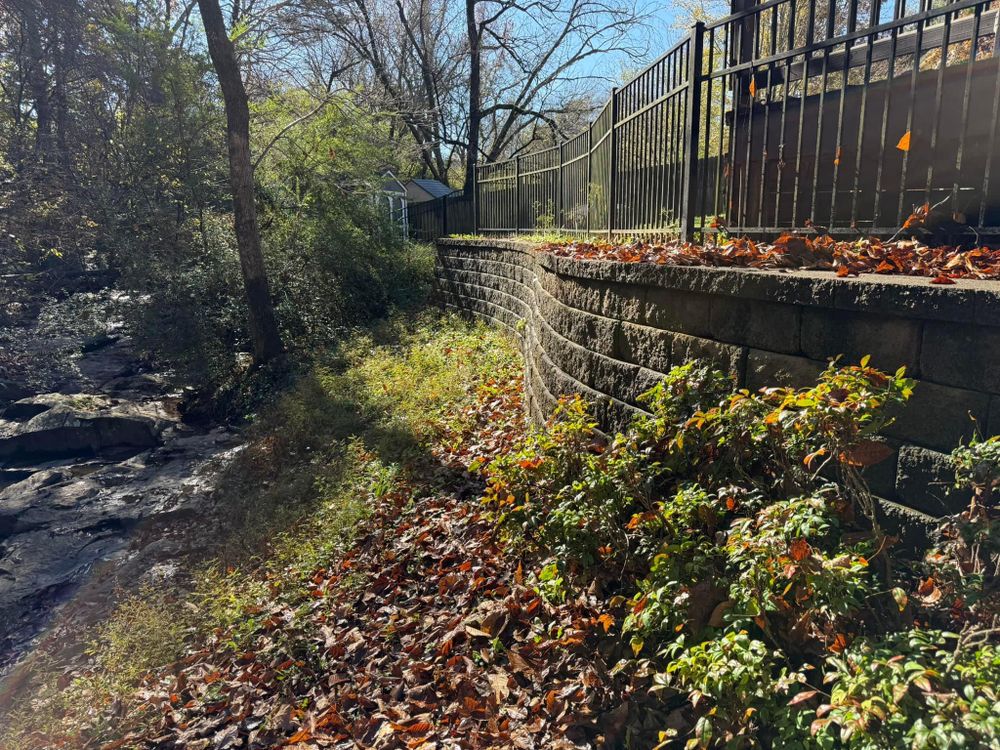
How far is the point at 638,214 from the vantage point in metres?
6.26

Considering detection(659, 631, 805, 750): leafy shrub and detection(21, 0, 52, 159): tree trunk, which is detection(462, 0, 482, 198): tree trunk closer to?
detection(21, 0, 52, 159): tree trunk

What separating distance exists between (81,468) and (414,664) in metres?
8.31

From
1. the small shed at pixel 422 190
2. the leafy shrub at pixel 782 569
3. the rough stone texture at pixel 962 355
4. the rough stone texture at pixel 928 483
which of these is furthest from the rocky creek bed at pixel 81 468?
the small shed at pixel 422 190

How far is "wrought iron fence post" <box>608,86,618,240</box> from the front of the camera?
675 cm

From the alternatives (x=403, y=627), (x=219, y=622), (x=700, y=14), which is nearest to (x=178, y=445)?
(x=219, y=622)

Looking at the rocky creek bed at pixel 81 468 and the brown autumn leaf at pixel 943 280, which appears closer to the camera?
the brown autumn leaf at pixel 943 280

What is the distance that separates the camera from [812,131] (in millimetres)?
5000

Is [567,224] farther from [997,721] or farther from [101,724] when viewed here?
[997,721]

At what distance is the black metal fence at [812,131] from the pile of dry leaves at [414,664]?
2.59m

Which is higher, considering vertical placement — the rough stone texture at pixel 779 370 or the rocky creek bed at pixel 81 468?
the rough stone texture at pixel 779 370

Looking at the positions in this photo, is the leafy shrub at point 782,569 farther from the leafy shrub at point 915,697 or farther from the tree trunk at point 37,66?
the tree trunk at point 37,66

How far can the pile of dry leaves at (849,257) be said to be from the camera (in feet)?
9.21

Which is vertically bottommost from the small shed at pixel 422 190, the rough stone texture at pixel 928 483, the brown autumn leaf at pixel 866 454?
the rough stone texture at pixel 928 483

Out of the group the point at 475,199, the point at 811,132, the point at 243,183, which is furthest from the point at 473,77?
the point at 811,132
